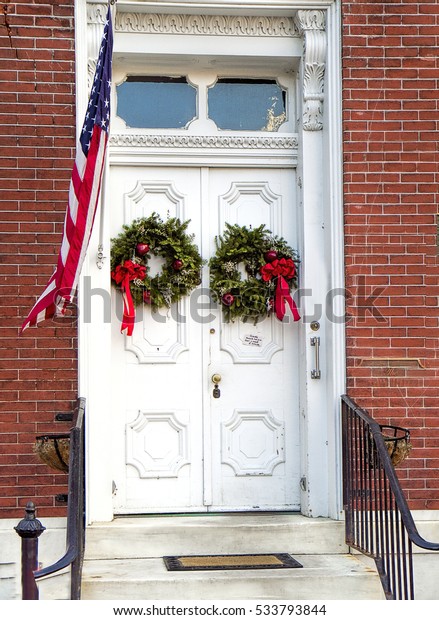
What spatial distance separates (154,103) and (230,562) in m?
3.29

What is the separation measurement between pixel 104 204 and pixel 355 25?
7.16 feet

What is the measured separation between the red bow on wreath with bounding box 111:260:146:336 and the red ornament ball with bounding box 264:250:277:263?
0.89m

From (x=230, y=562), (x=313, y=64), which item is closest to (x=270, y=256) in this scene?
(x=313, y=64)

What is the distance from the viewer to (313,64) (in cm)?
731

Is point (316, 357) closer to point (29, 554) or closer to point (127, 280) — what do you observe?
point (127, 280)

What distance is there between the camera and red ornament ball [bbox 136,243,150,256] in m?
7.24

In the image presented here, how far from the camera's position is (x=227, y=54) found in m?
7.38

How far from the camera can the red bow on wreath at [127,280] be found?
23.7 feet

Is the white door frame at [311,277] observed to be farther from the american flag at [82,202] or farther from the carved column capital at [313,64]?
the american flag at [82,202]

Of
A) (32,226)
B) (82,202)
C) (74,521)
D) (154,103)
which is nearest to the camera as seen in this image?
(74,521)

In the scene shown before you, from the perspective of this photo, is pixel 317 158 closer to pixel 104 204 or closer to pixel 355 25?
pixel 355 25

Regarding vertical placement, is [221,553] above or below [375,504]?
below

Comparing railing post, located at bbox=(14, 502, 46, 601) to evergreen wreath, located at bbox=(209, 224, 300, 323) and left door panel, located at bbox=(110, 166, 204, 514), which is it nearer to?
left door panel, located at bbox=(110, 166, 204, 514)

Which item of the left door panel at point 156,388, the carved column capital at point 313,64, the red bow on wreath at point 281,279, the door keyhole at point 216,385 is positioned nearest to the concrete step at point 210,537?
the left door panel at point 156,388
